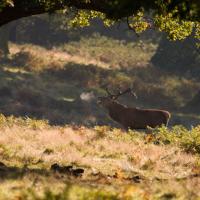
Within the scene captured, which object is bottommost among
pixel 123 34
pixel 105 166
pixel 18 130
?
pixel 123 34

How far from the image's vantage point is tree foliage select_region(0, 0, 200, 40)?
1405 centimetres

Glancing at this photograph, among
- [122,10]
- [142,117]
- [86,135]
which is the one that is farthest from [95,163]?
[142,117]

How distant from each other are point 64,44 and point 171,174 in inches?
1672

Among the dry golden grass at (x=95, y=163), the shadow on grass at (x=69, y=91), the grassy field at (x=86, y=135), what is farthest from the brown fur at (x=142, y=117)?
the shadow on grass at (x=69, y=91)

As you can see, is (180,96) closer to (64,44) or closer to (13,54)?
(13,54)

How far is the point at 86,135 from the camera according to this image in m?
22.3

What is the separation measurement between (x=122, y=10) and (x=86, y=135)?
884cm

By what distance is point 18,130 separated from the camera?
69.9ft

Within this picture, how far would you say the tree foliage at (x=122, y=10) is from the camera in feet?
46.1

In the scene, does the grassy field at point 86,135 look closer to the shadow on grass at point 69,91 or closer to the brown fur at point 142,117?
the shadow on grass at point 69,91

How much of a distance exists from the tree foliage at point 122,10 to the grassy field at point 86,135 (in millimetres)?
4163

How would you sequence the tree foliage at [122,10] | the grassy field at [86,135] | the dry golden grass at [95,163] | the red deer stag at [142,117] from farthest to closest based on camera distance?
the red deer stag at [142,117] → the tree foliage at [122,10] → the grassy field at [86,135] → the dry golden grass at [95,163]

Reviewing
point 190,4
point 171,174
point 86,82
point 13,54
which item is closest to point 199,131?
point 171,174

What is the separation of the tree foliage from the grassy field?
13.7 ft
